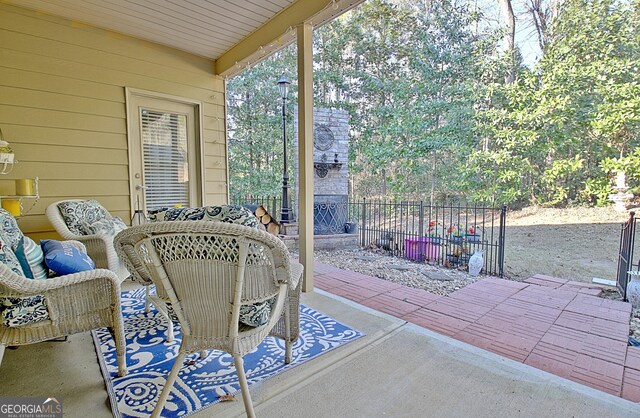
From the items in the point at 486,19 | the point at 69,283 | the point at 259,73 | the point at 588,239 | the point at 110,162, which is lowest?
the point at 588,239

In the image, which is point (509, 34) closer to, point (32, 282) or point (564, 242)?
point (564, 242)

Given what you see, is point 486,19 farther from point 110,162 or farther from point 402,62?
point 110,162

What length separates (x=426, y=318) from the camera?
242 cm

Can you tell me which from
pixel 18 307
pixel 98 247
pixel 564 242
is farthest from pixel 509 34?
pixel 18 307

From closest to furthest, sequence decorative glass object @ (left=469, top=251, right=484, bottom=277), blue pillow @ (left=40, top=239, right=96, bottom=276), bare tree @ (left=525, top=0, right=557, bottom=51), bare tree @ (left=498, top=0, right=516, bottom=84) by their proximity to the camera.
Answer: blue pillow @ (left=40, top=239, right=96, bottom=276) → decorative glass object @ (left=469, top=251, right=484, bottom=277) → bare tree @ (left=525, top=0, right=557, bottom=51) → bare tree @ (left=498, top=0, right=516, bottom=84)

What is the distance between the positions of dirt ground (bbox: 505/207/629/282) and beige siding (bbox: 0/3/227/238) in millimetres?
5323

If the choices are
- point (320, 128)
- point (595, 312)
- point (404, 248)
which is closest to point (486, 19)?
point (320, 128)

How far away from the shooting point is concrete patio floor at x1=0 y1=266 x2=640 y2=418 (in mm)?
1429

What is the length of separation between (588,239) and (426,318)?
5877 millimetres

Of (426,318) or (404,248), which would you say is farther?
(404,248)

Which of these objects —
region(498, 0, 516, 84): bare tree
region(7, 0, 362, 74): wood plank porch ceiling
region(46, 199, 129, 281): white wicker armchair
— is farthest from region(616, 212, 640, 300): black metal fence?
region(498, 0, 516, 84): bare tree

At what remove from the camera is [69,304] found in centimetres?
156

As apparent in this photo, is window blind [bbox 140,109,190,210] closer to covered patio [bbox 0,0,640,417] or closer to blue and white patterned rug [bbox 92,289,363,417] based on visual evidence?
covered patio [bbox 0,0,640,417]

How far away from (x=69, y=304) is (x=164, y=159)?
2726mm
